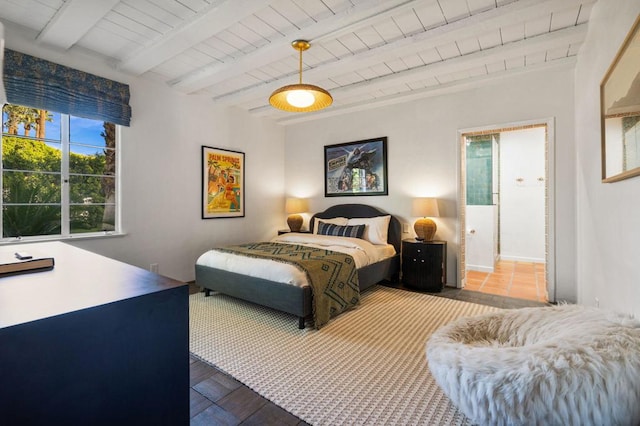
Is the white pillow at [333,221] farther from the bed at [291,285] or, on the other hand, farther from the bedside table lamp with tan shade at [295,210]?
the bedside table lamp with tan shade at [295,210]

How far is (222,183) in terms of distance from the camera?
14.8ft

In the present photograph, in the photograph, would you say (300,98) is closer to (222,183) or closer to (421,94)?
(421,94)

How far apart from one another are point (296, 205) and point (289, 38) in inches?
112

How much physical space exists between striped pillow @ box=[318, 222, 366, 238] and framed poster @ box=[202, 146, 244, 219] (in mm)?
1323

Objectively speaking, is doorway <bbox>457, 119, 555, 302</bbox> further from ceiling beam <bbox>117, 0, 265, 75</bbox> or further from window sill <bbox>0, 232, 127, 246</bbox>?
window sill <bbox>0, 232, 127, 246</bbox>

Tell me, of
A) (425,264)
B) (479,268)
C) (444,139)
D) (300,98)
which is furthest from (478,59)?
(479,268)

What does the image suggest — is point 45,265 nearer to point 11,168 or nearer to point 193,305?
point 193,305

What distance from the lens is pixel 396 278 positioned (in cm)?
436

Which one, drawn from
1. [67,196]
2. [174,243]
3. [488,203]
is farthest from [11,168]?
[488,203]

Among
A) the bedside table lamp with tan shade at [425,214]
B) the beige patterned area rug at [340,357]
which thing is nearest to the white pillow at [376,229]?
the bedside table lamp with tan shade at [425,214]

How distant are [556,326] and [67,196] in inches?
166

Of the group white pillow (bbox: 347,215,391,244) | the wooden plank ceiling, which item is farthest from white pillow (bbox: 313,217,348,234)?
the wooden plank ceiling

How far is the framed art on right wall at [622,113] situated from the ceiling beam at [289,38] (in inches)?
50.0

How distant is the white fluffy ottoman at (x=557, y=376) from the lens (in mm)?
1138
